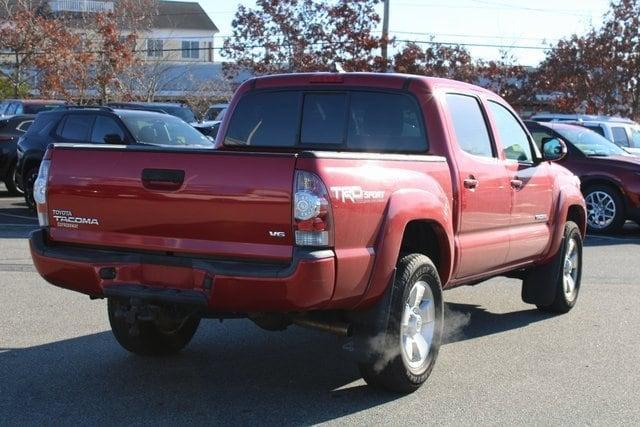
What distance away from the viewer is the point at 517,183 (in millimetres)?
6617

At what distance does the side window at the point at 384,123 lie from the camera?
5773mm

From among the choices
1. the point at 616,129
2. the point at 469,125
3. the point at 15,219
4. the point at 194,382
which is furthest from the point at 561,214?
the point at 616,129

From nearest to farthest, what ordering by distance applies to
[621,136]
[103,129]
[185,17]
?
1. [103,129]
2. [621,136]
3. [185,17]

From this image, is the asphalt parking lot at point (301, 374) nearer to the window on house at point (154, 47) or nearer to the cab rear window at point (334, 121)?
the cab rear window at point (334, 121)

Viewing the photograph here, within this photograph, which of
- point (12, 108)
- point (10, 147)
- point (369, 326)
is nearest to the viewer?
point (369, 326)

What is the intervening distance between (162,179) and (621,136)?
1479cm

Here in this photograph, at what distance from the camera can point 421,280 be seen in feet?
17.2

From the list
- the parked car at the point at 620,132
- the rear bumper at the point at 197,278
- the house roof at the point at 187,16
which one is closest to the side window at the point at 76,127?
the rear bumper at the point at 197,278

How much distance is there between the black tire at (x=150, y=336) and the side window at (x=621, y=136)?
44.1 feet

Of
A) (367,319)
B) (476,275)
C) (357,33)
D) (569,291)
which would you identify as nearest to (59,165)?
(367,319)

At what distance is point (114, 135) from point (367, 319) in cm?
895

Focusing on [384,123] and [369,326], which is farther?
[384,123]

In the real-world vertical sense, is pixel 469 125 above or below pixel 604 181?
above

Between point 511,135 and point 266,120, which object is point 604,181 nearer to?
point 511,135
